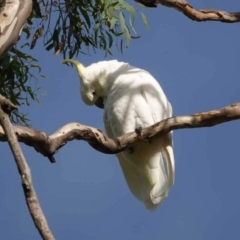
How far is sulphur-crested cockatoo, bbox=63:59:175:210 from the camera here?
3023mm

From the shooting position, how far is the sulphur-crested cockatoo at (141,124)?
9.92 ft

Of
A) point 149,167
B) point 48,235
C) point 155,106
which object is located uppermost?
point 155,106

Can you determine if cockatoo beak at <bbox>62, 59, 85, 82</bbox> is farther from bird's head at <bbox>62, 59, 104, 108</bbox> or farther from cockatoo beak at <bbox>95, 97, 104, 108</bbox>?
cockatoo beak at <bbox>95, 97, 104, 108</bbox>

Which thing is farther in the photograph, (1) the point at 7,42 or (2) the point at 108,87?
(2) the point at 108,87

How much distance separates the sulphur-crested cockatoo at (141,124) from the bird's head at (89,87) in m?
0.10

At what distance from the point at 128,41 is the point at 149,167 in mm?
750

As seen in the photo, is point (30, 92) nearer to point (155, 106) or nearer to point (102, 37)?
point (102, 37)

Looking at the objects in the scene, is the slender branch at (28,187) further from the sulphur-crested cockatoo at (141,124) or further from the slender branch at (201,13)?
the sulphur-crested cockatoo at (141,124)

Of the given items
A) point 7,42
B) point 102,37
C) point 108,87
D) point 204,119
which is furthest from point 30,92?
point 7,42

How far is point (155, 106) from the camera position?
10.0 feet

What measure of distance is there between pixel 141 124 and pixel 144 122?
14 mm

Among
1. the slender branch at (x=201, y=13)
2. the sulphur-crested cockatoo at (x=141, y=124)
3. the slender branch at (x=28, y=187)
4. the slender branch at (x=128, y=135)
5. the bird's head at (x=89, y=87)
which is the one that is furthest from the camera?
the bird's head at (x=89, y=87)

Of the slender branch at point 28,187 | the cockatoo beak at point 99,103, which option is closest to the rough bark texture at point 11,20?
the slender branch at point 28,187

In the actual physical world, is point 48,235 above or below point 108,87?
below
